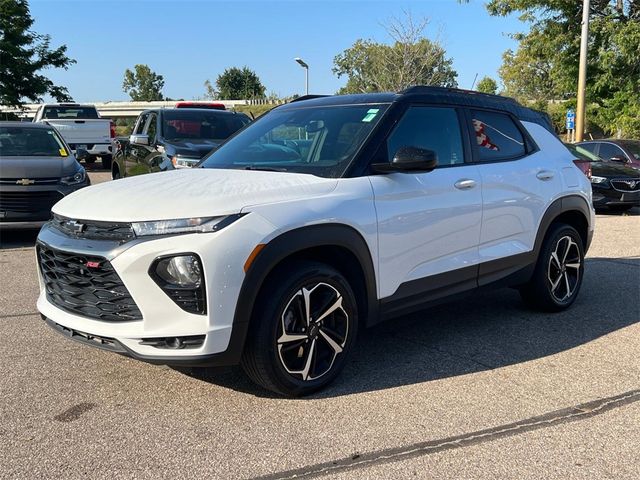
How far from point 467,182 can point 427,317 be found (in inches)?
56.3

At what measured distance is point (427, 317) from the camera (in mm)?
5348

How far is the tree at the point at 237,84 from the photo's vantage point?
298 feet

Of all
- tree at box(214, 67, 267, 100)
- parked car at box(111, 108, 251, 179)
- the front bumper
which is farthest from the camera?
tree at box(214, 67, 267, 100)

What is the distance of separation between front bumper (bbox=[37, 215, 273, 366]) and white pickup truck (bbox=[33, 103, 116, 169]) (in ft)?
56.3

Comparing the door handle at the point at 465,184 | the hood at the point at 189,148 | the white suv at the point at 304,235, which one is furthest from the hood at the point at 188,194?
the hood at the point at 189,148

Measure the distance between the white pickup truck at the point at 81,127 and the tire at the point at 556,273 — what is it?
1642cm

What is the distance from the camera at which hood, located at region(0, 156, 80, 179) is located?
8.20m

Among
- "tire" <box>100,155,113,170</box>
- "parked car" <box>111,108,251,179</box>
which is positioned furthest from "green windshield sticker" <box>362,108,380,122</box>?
"tire" <box>100,155,113,170</box>

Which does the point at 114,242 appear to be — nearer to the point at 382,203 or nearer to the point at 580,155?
the point at 382,203

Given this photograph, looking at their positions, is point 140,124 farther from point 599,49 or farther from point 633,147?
point 599,49

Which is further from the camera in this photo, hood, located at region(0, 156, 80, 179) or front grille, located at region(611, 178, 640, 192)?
front grille, located at region(611, 178, 640, 192)

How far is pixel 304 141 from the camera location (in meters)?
4.35

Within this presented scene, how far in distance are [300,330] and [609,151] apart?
1219cm

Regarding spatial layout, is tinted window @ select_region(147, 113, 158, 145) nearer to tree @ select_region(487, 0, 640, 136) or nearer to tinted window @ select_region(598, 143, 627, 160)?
tinted window @ select_region(598, 143, 627, 160)
